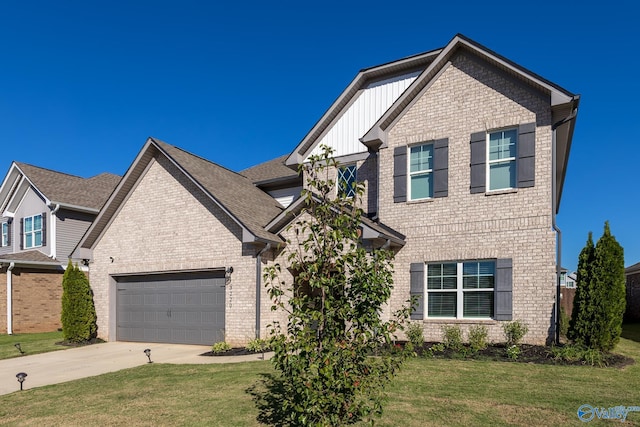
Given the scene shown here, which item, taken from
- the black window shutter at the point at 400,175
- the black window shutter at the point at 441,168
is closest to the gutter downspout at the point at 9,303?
the black window shutter at the point at 400,175

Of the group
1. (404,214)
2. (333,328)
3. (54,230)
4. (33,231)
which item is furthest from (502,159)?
(33,231)

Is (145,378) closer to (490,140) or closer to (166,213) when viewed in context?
(166,213)

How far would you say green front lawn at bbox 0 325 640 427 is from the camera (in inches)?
236

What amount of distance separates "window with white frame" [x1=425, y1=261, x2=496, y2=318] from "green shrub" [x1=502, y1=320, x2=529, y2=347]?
560 mm

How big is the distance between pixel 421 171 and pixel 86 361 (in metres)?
11.0

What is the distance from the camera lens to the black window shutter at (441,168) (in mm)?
12148

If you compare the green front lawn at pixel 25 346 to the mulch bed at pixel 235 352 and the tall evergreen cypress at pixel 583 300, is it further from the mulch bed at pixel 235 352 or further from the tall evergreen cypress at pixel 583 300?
the tall evergreen cypress at pixel 583 300

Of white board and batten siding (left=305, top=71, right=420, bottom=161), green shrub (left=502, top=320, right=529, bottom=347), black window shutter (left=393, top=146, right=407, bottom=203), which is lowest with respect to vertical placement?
green shrub (left=502, top=320, right=529, bottom=347)

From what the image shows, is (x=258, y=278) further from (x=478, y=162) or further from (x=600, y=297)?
(x=600, y=297)

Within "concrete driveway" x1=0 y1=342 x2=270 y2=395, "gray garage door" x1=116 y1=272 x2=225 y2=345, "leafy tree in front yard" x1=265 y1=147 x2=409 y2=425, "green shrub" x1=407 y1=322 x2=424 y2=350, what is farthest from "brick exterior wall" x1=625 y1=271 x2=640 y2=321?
"leafy tree in front yard" x1=265 y1=147 x2=409 y2=425

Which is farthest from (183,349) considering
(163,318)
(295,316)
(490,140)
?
(490,140)

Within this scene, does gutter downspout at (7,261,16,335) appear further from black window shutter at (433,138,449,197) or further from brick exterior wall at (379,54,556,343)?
black window shutter at (433,138,449,197)

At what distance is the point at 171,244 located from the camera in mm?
14633

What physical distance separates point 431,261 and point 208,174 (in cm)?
861
